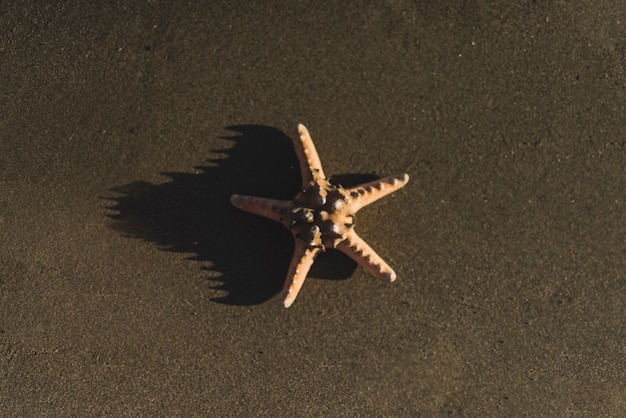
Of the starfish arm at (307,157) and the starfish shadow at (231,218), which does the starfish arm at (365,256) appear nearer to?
the starfish shadow at (231,218)

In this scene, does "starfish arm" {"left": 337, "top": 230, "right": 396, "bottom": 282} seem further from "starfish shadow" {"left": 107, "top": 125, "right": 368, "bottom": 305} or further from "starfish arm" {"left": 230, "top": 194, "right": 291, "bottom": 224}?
"starfish arm" {"left": 230, "top": 194, "right": 291, "bottom": 224}

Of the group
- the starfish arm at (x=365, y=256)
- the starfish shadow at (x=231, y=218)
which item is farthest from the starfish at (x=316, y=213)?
the starfish shadow at (x=231, y=218)

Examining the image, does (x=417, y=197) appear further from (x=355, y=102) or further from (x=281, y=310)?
(x=281, y=310)

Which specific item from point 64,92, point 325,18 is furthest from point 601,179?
point 64,92

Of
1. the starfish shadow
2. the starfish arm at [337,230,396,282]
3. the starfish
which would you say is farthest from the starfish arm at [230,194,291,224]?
the starfish arm at [337,230,396,282]

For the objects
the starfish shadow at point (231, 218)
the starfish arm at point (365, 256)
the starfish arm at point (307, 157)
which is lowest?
the starfish shadow at point (231, 218)

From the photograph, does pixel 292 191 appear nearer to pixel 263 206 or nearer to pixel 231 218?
pixel 263 206

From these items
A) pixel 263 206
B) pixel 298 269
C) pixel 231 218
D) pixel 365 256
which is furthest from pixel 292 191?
pixel 365 256

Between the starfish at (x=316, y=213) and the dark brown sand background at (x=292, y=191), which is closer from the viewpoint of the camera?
the starfish at (x=316, y=213)
